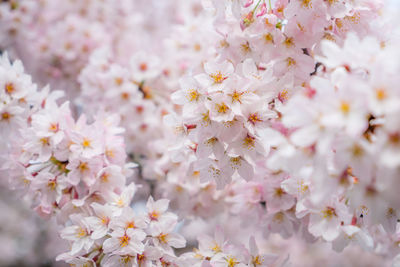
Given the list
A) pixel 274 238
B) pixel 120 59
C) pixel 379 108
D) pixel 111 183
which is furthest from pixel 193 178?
pixel 274 238

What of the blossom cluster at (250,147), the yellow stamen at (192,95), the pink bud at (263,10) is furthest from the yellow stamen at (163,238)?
the pink bud at (263,10)

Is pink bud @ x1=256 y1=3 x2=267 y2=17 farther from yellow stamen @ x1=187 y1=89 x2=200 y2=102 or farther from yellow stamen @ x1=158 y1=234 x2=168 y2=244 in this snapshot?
yellow stamen @ x1=158 y1=234 x2=168 y2=244

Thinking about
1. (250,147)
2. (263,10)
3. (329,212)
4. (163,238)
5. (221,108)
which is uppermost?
(263,10)

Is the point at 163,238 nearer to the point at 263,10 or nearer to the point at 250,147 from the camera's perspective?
the point at 250,147

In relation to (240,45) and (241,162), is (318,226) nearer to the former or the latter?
(241,162)

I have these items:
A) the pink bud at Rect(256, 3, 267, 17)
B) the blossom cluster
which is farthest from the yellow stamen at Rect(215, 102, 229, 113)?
the pink bud at Rect(256, 3, 267, 17)

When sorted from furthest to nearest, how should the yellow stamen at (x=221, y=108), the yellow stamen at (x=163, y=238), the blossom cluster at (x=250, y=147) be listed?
the yellow stamen at (x=163, y=238)
the yellow stamen at (x=221, y=108)
the blossom cluster at (x=250, y=147)

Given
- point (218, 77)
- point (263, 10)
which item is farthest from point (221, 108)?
point (263, 10)

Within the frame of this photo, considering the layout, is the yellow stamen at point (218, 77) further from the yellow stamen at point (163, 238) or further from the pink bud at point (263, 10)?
the yellow stamen at point (163, 238)

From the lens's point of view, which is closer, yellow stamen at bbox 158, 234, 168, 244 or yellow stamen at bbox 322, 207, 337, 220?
yellow stamen at bbox 322, 207, 337, 220

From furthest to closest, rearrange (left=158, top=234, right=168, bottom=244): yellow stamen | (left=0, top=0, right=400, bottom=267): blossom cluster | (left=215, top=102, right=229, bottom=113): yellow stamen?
(left=158, top=234, right=168, bottom=244): yellow stamen → (left=215, top=102, right=229, bottom=113): yellow stamen → (left=0, top=0, right=400, bottom=267): blossom cluster

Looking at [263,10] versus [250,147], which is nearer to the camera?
[250,147]

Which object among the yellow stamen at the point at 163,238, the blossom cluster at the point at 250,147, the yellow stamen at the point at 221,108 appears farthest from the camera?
the yellow stamen at the point at 163,238
